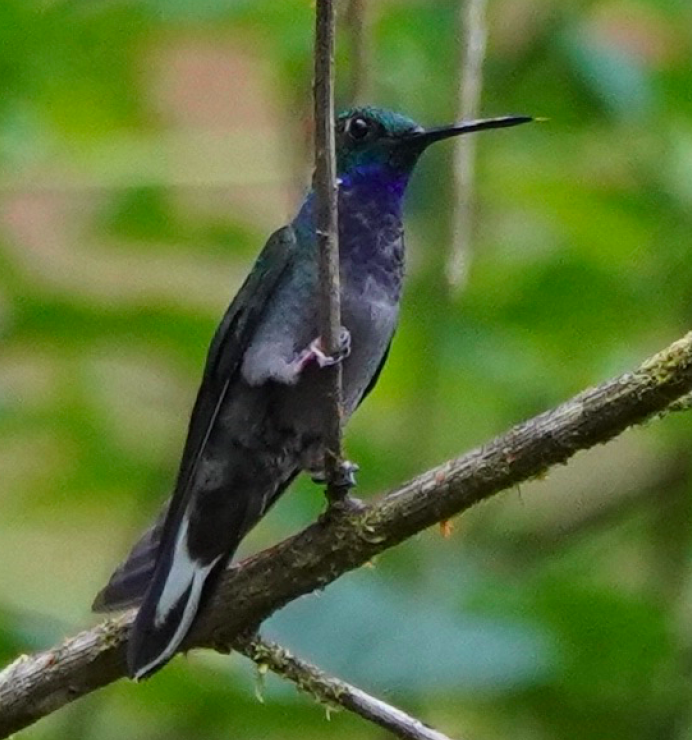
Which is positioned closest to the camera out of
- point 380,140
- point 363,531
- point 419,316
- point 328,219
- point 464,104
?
point 328,219

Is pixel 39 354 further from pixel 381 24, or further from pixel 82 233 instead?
pixel 381 24

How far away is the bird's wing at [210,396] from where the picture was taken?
205cm

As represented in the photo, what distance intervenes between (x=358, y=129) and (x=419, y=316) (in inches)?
31.2

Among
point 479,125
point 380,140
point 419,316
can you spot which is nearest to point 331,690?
point 479,125

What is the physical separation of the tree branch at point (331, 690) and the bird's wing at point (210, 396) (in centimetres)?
26

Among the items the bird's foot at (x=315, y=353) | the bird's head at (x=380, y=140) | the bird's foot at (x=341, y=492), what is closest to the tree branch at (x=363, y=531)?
the bird's foot at (x=341, y=492)

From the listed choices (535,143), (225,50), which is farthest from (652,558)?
(225,50)

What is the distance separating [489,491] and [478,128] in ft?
1.60

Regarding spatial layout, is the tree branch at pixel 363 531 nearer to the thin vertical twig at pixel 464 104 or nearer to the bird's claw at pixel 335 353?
the bird's claw at pixel 335 353

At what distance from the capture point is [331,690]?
1741 millimetres

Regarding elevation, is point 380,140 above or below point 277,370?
above

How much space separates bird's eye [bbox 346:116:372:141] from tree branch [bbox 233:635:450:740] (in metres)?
0.83

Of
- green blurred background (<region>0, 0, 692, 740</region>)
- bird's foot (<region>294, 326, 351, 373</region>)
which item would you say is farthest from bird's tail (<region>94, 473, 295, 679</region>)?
green blurred background (<region>0, 0, 692, 740</region>)

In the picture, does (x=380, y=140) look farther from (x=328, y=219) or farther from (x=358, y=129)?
(x=328, y=219)
